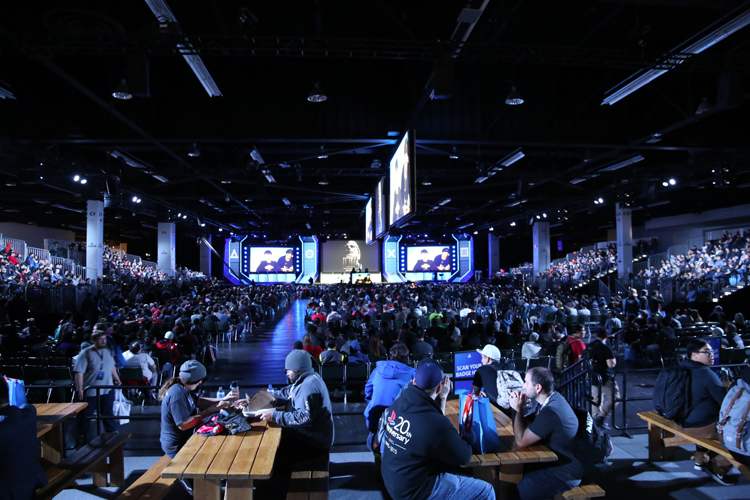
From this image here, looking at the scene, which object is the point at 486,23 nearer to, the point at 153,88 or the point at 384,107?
the point at 384,107

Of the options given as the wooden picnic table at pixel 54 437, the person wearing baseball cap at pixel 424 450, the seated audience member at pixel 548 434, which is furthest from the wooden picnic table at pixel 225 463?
the seated audience member at pixel 548 434

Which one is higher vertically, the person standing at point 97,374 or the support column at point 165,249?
the support column at point 165,249

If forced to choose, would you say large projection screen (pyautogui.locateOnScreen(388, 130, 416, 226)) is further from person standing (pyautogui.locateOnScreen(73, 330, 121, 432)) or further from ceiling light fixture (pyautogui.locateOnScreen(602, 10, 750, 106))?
person standing (pyautogui.locateOnScreen(73, 330, 121, 432))

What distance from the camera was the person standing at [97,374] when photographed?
5.68 metres

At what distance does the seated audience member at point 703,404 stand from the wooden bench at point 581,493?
1.57 metres

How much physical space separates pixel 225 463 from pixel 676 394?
414 centimetres

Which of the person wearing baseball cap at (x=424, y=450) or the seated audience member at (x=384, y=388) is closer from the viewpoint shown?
the person wearing baseball cap at (x=424, y=450)

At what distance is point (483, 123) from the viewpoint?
11.0 metres

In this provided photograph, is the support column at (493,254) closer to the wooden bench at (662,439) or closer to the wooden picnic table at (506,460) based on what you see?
the wooden bench at (662,439)

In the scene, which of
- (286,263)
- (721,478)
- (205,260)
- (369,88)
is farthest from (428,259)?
(721,478)

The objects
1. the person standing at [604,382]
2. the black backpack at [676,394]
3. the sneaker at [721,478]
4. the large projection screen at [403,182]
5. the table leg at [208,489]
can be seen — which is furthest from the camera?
the large projection screen at [403,182]

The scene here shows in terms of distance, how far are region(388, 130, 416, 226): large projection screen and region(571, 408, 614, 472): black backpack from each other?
4744 millimetres

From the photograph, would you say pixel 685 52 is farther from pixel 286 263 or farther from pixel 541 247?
pixel 286 263

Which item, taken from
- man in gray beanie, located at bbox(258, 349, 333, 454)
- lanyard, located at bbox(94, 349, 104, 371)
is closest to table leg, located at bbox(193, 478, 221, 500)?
man in gray beanie, located at bbox(258, 349, 333, 454)
